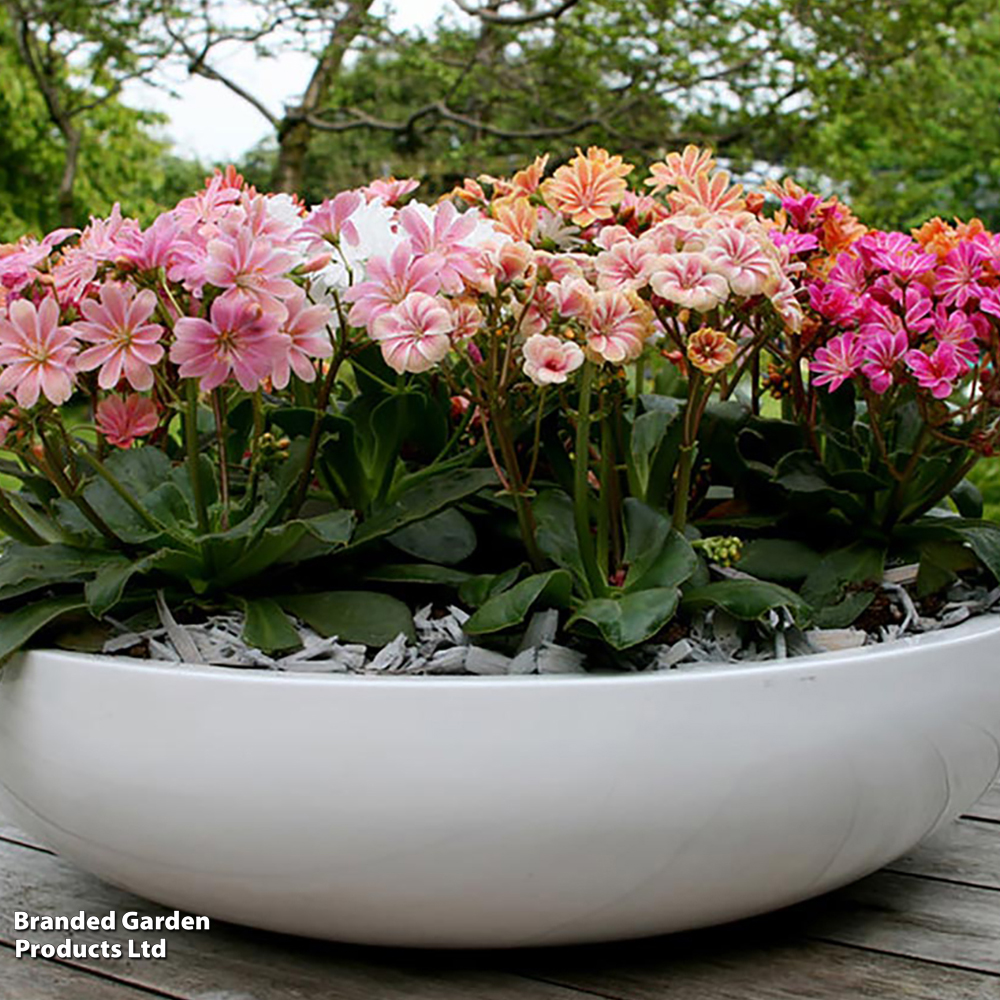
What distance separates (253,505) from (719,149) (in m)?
8.89

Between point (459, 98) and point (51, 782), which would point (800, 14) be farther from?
point (51, 782)

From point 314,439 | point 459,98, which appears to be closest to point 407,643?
point 314,439

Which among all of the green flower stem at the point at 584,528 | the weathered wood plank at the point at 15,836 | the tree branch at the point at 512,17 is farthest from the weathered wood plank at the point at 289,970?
the tree branch at the point at 512,17

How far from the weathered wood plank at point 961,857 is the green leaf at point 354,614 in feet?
1.45

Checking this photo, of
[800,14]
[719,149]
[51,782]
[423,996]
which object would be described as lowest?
[423,996]

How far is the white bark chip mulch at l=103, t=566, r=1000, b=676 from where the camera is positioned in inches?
30.6

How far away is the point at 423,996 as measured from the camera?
2.47ft

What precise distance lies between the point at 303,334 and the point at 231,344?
0.15ft

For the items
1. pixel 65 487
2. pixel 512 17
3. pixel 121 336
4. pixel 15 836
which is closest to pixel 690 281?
pixel 121 336

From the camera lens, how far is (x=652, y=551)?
86 centimetres

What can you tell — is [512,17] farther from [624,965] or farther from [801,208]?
[624,965]

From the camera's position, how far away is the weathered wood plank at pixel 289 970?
760 millimetres

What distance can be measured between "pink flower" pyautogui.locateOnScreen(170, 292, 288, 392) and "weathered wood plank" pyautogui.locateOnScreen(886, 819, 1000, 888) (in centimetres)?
61

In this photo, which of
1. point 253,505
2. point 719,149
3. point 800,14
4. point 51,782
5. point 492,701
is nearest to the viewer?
point 492,701
